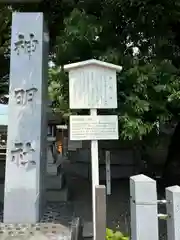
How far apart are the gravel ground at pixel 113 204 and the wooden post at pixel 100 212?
2008 millimetres

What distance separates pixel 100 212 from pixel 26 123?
2041mm

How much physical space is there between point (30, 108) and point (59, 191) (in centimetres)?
291

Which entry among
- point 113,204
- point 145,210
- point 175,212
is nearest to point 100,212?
point 145,210

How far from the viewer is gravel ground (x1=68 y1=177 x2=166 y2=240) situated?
618cm

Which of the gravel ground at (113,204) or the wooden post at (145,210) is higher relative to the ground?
the wooden post at (145,210)

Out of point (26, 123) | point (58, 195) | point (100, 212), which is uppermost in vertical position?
point (26, 123)

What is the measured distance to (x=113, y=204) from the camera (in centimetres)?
785

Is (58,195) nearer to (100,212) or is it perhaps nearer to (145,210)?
(100,212)

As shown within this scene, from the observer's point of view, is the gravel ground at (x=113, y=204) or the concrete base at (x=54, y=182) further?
the concrete base at (x=54, y=182)

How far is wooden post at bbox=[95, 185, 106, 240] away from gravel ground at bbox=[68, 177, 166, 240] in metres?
2.01

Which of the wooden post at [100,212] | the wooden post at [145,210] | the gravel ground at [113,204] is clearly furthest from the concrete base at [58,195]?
the wooden post at [145,210]

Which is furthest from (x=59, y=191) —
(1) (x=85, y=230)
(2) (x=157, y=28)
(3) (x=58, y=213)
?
(2) (x=157, y=28)

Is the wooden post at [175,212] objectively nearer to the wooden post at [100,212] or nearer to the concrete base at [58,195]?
the wooden post at [100,212]

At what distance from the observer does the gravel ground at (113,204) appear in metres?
6.18
